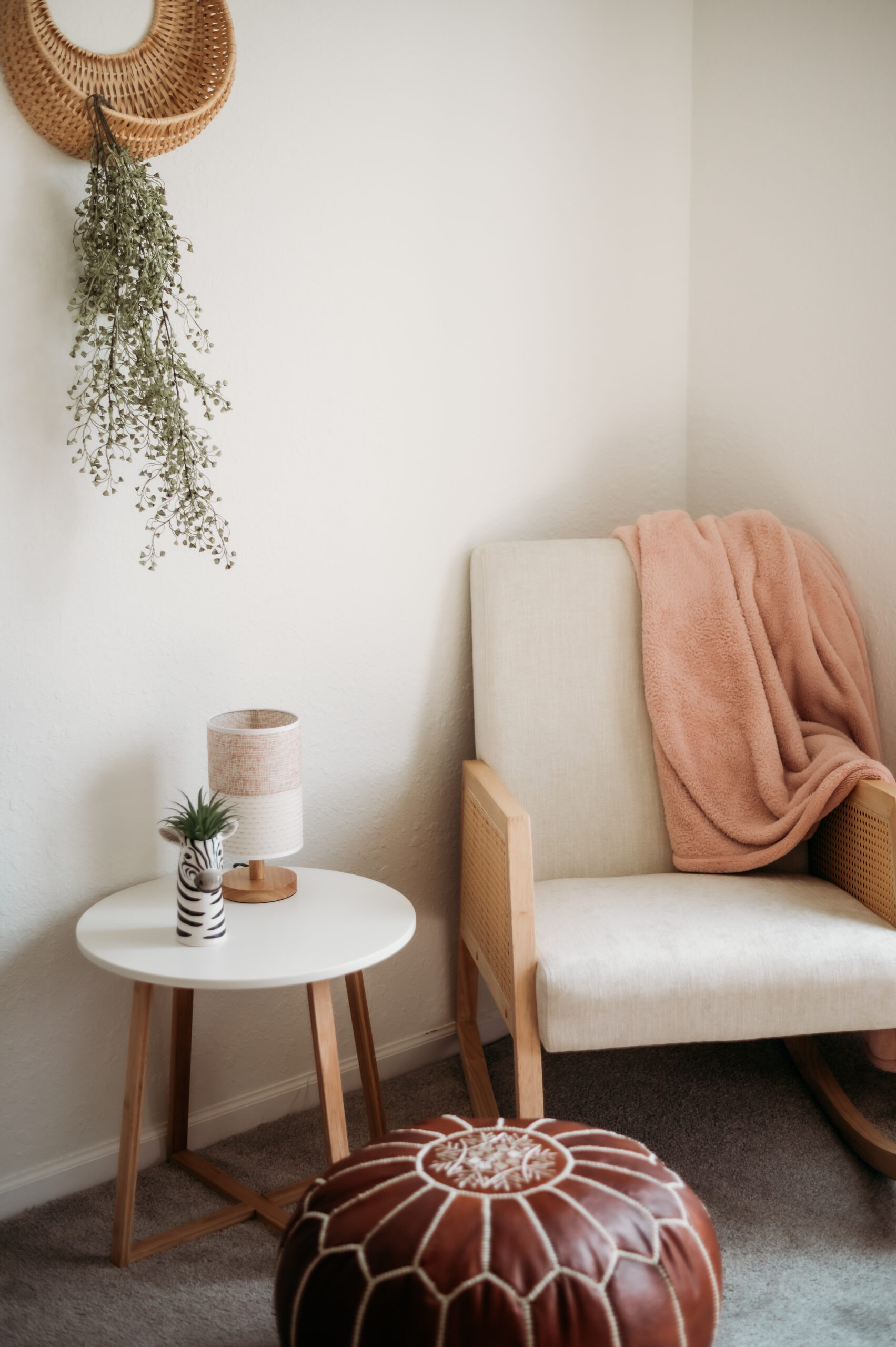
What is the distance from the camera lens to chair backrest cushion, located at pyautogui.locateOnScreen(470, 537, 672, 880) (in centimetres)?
179

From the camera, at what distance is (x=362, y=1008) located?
1.53 m

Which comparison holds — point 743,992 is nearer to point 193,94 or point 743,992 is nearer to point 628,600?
point 628,600

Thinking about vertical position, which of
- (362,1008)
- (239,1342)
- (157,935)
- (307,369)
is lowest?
(239,1342)

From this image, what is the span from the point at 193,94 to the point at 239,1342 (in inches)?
63.2

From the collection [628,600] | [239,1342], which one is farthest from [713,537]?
[239,1342]

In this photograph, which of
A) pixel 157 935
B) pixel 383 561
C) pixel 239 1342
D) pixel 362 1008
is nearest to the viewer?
pixel 239 1342

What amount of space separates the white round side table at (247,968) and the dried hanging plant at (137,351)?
1.62 feet

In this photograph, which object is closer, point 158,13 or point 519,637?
point 158,13

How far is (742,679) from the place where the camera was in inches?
70.2

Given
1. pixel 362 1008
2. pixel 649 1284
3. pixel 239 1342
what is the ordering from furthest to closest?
pixel 362 1008 → pixel 239 1342 → pixel 649 1284

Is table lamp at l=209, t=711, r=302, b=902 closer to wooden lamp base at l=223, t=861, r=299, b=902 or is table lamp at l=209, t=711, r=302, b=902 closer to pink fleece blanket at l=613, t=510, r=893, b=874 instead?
wooden lamp base at l=223, t=861, r=299, b=902

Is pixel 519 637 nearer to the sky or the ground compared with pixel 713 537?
nearer to the ground

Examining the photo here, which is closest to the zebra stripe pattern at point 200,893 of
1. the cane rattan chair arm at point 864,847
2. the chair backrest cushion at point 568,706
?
the chair backrest cushion at point 568,706

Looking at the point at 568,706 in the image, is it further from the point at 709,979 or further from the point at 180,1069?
the point at 180,1069
